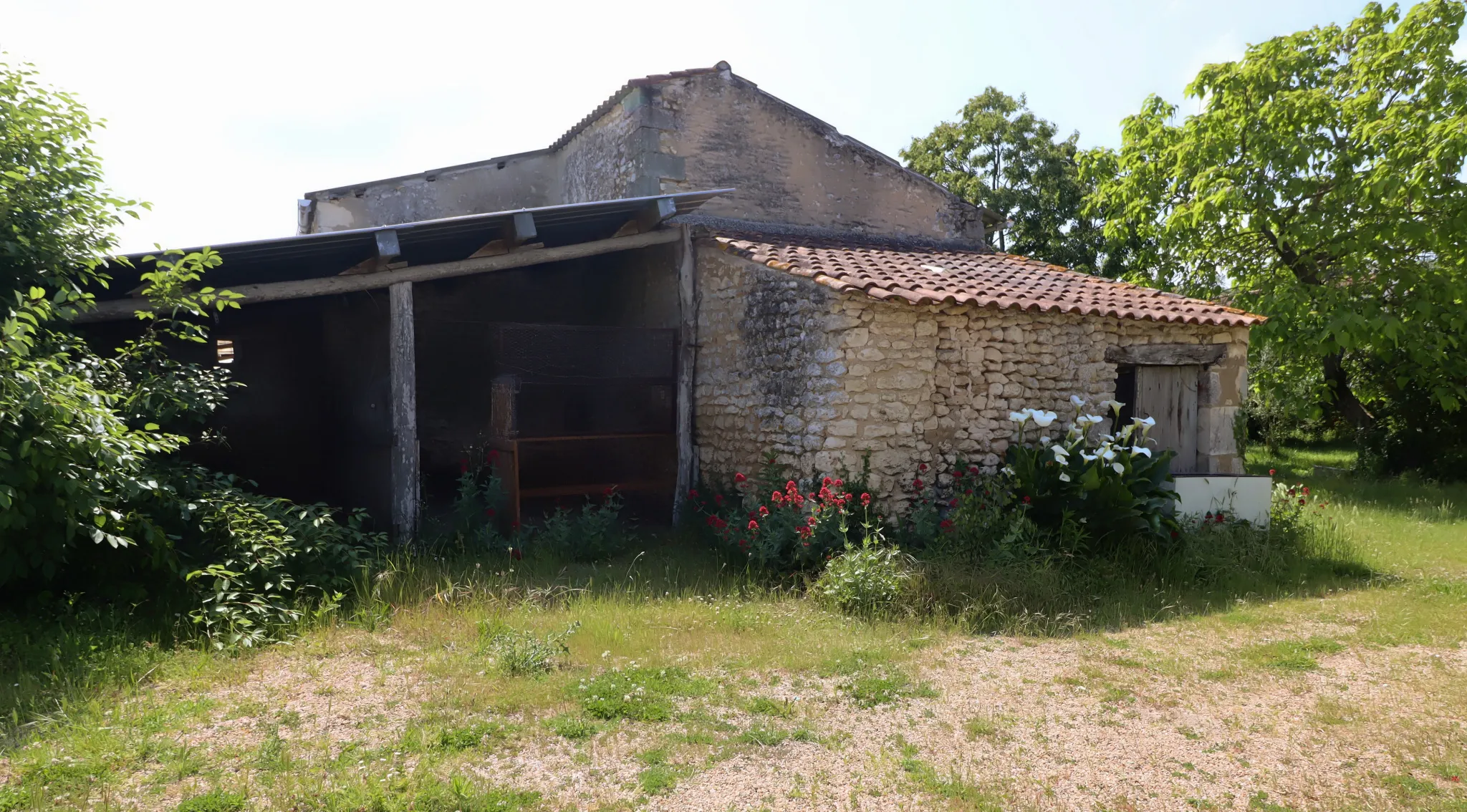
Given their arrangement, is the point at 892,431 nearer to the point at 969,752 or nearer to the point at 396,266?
the point at 969,752

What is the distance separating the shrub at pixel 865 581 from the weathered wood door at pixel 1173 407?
394cm

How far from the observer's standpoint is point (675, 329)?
8.61 meters

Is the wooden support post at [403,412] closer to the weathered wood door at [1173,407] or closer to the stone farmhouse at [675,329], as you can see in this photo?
the stone farmhouse at [675,329]

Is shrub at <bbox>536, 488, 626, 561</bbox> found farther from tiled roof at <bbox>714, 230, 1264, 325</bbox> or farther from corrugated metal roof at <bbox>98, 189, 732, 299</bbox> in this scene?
tiled roof at <bbox>714, 230, 1264, 325</bbox>

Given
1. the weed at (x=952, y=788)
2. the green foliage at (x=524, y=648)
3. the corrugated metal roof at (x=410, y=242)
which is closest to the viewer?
the weed at (x=952, y=788)

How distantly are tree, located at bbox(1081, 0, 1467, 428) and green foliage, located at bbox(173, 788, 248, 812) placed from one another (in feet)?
41.6

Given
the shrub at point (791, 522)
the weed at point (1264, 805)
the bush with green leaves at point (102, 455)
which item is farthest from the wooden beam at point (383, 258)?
the weed at point (1264, 805)

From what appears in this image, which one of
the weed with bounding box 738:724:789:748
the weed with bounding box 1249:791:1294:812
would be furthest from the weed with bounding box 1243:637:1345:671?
the weed with bounding box 738:724:789:748

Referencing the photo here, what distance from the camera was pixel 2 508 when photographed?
162 inches

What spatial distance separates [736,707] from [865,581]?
6.10 feet

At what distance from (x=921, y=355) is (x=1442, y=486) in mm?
9966

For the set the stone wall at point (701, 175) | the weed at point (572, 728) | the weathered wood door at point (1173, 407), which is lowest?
the weed at point (572, 728)

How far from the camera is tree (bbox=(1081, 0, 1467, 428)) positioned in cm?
1110

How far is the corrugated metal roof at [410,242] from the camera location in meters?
6.24
